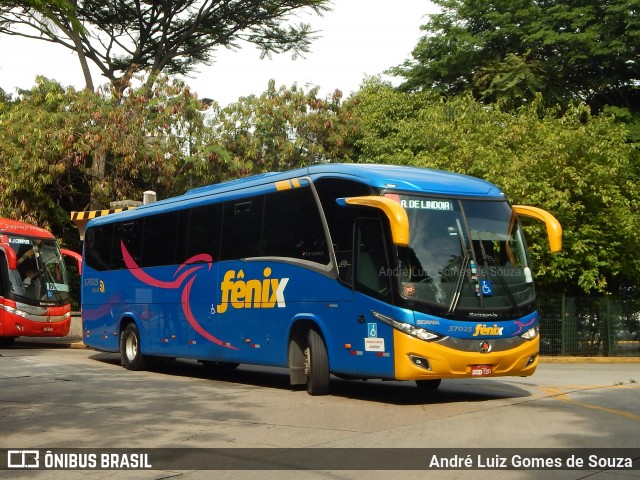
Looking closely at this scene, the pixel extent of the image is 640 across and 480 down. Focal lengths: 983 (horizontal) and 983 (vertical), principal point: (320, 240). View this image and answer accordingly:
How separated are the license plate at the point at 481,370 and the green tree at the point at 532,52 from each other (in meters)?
22.3

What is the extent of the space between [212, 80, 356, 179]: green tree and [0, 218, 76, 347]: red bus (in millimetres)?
9432

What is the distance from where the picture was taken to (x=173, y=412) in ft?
42.0

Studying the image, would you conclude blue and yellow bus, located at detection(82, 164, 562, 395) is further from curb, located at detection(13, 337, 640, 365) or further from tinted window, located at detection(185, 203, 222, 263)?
curb, located at detection(13, 337, 640, 365)

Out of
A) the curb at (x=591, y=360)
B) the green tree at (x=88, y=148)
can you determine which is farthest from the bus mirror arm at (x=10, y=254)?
the curb at (x=591, y=360)

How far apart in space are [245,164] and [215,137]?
5.89ft

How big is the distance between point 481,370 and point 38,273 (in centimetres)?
1953

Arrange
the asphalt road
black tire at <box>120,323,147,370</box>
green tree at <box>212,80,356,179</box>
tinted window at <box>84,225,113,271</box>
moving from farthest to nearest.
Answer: green tree at <box>212,80,356,179</box>
tinted window at <box>84,225,113,271</box>
black tire at <box>120,323,147,370</box>
the asphalt road

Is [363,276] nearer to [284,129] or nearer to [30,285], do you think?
[30,285]

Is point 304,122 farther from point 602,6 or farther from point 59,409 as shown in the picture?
point 59,409

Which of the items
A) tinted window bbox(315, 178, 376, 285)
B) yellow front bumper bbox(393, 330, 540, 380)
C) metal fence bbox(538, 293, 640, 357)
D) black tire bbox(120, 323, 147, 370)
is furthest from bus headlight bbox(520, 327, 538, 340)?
metal fence bbox(538, 293, 640, 357)

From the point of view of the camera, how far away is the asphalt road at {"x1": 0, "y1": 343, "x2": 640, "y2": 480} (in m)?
9.17

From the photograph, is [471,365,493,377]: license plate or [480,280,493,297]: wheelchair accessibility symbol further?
[480,280,493,297]: wheelchair accessibility symbol

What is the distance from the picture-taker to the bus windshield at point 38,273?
2894cm

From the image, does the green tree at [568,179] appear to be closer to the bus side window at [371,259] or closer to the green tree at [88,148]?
the green tree at [88,148]
